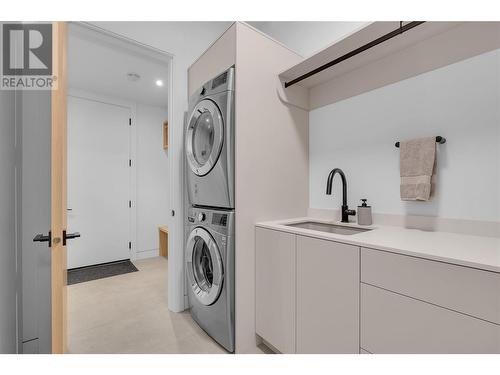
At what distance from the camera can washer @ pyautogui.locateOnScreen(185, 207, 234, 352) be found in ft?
4.98

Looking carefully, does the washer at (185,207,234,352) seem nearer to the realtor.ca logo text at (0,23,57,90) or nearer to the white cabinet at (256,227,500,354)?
the white cabinet at (256,227,500,354)

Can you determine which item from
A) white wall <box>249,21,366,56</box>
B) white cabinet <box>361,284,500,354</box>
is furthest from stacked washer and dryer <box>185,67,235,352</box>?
white wall <box>249,21,366,56</box>

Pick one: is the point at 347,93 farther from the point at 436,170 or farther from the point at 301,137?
the point at 436,170

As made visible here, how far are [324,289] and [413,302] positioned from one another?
404 millimetres

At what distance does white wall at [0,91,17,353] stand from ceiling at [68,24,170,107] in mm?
1056

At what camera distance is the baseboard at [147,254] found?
3758 millimetres

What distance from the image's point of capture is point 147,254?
3854 mm

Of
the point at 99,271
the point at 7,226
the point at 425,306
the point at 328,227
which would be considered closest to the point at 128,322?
the point at 7,226

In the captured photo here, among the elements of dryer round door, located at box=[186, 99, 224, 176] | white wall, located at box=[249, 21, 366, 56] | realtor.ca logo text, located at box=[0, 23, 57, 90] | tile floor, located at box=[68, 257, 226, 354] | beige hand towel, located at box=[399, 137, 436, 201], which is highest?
white wall, located at box=[249, 21, 366, 56]

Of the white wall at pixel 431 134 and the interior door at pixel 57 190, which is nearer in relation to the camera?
the interior door at pixel 57 190

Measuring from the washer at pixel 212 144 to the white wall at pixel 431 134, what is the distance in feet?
2.81

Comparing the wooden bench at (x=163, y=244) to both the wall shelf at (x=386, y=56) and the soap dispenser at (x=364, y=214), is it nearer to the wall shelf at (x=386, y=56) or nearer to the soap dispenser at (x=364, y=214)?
the wall shelf at (x=386, y=56)

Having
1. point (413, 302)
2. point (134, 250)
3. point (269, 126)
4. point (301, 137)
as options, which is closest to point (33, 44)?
point (269, 126)

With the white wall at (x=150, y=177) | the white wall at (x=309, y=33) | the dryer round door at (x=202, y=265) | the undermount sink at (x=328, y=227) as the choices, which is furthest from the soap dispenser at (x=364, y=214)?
the white wall at (x=150, y=177)
